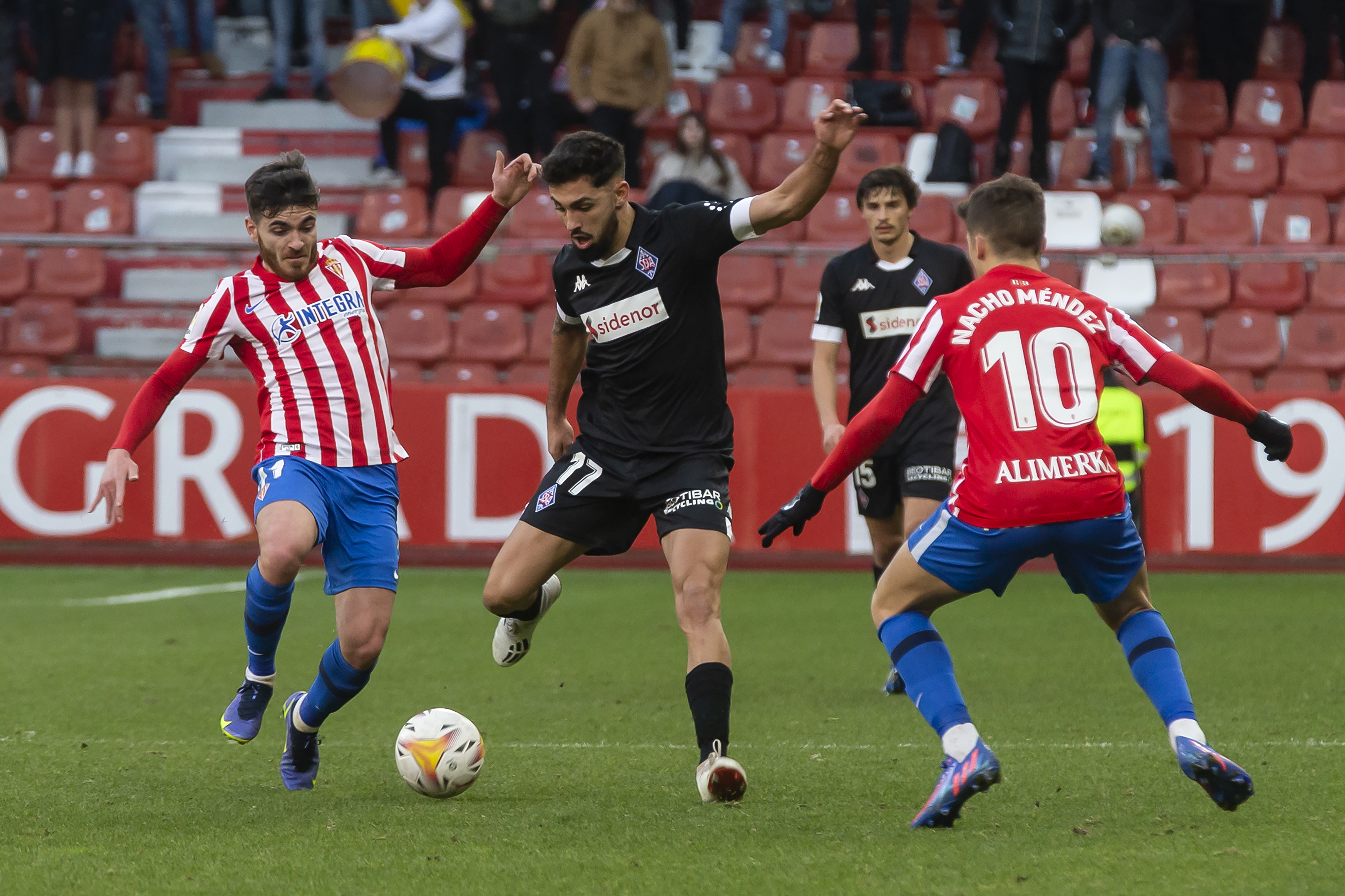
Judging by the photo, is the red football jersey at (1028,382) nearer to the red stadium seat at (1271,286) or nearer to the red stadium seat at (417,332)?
the red stadium seat at (1271,286)

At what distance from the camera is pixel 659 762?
5.42m

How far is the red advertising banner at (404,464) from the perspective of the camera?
11.6m

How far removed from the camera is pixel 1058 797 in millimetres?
4699

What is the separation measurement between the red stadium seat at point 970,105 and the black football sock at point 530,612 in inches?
416

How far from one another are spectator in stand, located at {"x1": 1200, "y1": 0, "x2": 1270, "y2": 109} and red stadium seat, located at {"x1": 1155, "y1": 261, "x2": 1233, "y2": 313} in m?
3.77

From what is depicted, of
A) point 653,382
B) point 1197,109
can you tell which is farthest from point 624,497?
point 1197,109

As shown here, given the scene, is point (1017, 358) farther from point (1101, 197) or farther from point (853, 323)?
point (1101, 197)

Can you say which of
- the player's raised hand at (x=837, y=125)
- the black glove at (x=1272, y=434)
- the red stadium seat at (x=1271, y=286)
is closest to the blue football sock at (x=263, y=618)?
the player's raised hand at (x=837, y=125)

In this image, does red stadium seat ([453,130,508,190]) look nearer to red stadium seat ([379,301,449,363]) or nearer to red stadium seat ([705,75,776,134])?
red stadium seat ([705,75,776,134])

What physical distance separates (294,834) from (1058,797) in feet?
7.17

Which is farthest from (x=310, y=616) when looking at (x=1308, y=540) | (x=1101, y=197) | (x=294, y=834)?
(x=1101, y=197)

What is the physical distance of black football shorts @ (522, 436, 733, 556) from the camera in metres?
5.04

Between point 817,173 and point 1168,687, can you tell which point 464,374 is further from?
point 1168,687

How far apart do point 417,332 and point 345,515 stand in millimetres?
7626
